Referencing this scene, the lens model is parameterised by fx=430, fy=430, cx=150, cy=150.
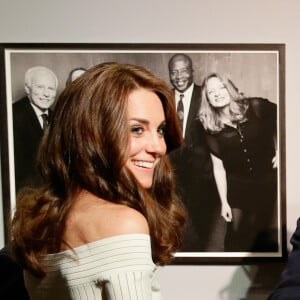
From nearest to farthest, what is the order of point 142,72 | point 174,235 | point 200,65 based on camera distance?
1. point 142,72
2. point 174,235
3. point 200,65

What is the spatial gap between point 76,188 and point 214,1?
34.3 inches

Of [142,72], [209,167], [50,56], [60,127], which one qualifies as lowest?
[209,167]

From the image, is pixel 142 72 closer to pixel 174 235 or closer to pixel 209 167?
pixel 174 235

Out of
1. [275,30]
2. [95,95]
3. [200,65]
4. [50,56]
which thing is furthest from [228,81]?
[95,95]

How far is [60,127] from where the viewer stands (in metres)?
0.80

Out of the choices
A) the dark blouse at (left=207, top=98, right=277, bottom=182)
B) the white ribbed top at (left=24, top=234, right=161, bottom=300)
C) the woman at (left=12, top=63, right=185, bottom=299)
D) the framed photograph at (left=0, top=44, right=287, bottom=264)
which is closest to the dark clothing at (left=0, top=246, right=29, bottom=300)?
the framed photograph at (left=0, top=44, right=287, bottom=264)

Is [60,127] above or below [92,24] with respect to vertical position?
below

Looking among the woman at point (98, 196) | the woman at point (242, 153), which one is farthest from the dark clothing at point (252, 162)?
the woman at point (98, 196)

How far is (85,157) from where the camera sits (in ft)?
2.52

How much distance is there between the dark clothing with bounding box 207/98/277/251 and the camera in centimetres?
138

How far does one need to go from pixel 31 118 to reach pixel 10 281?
510 mm

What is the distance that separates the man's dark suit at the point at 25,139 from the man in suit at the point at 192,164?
0.45m

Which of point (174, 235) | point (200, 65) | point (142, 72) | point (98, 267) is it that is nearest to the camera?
point (98, 267)

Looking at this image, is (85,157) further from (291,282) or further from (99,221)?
(291,282)
